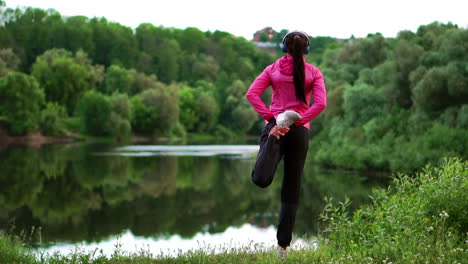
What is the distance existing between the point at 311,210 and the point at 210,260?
15524 millimetres

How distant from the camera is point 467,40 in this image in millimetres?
30328

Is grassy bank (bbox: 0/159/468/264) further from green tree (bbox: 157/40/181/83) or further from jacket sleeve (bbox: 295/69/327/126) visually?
green tree (bbox: 157/40/181/83)

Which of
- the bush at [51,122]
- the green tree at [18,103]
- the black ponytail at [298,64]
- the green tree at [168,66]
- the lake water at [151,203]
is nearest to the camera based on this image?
the black ponytail at [298,64]

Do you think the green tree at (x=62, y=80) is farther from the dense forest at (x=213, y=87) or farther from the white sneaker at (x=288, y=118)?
the white sneaker at (x=288, y=118)

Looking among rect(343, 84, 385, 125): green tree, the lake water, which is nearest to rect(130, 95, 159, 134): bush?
the lake water

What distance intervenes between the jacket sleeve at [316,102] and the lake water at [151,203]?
5288 millimetres

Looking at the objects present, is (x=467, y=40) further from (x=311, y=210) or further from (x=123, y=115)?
(x=123, y=115)

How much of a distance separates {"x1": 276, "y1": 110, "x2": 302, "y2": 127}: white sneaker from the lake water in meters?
5.30

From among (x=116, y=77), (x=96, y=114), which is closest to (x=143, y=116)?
(x=96, y=114)

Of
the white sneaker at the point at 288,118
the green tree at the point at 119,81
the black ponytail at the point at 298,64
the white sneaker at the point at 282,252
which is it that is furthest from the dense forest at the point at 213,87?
the white sneaker at the point at 288,118

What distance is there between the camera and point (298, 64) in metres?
5.50

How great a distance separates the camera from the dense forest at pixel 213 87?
2994 centimetres

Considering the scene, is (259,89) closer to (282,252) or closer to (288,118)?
(288,118)

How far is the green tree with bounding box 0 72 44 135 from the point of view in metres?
63.7
